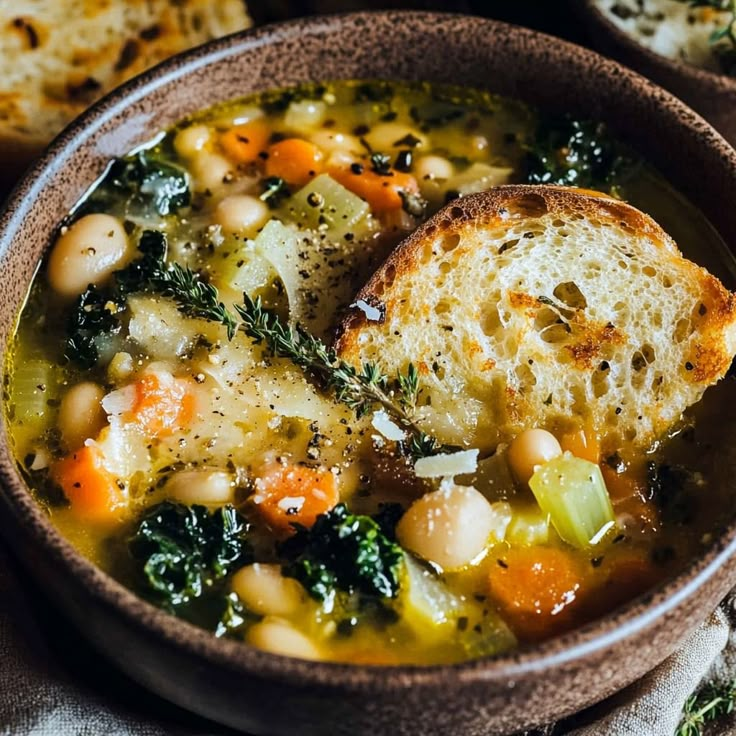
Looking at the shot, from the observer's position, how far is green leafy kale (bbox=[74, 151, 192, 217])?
10.2 ft

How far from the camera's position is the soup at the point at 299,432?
7.93ft

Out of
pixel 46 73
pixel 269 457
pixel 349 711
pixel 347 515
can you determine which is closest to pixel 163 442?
pixel 269 457

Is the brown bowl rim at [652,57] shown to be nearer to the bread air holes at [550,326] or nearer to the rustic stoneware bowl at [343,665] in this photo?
the rustic stoneware bowl at [343,665]

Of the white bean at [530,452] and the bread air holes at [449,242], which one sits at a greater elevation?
the bread air holes at [449,242]

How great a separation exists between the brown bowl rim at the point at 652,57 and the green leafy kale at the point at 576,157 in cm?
41

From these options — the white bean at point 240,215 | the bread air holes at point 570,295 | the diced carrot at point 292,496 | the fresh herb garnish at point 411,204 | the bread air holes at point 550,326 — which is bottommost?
the diced carrot at point 292,496

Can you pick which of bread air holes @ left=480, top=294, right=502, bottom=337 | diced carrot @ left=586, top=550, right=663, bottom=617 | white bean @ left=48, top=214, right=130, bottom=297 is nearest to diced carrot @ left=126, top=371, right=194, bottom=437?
white bean @ left=48, top=214, right=130, bottom=297

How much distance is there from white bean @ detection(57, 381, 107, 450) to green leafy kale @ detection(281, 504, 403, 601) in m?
0.61

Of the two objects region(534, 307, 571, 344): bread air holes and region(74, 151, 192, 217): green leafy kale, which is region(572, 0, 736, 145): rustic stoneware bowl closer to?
region(534, 307, 571, 344): bread air holes

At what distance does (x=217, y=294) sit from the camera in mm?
2838

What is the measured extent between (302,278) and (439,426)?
1.89 ft

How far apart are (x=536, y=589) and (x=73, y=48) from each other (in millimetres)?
2385

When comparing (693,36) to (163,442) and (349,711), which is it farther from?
(349,711)

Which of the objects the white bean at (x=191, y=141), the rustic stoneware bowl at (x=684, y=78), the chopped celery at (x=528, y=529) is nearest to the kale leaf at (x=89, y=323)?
the white bean at (x=191, y=141)
